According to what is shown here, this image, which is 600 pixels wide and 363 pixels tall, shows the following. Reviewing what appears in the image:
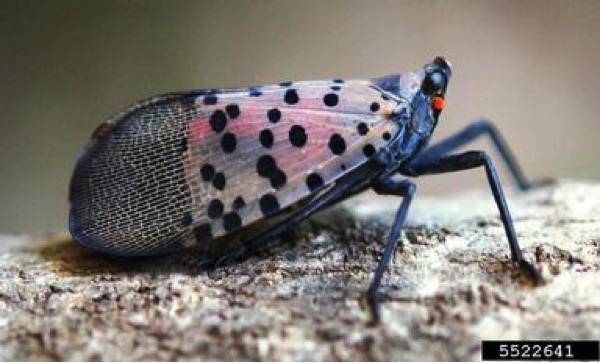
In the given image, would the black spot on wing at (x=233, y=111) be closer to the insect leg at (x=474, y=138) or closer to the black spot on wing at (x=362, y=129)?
the black spot on wing at (x=362, y=129)

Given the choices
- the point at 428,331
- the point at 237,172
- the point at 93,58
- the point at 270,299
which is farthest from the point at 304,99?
Result: the point at 93,58

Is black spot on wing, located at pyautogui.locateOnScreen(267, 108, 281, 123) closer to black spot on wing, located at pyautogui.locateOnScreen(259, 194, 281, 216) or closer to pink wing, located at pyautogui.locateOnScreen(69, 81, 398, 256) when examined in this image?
pink wing, located at pyautogui.locateOnScreen(69, 81, 398, 256)

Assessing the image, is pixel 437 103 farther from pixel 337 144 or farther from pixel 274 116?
pixel 274 116

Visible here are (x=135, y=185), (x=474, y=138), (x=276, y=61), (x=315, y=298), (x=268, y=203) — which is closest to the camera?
(x=315, y=298)

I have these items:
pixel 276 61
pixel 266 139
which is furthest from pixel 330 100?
pixel 276 61

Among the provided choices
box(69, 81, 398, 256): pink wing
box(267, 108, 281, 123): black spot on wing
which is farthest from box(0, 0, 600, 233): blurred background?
box(267, 108, 281, 123): black spot on wing

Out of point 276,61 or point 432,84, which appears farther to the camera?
point 276,61

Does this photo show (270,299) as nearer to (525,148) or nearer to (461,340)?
(461,340)
